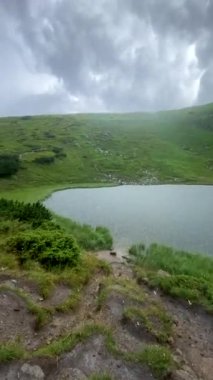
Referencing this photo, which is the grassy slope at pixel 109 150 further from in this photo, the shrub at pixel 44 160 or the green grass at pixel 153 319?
the green grass at pixel 153 319

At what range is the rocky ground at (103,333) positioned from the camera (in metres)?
13.0

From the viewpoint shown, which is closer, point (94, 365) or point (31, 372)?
point (31, 372)

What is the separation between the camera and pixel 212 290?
66.6 ft

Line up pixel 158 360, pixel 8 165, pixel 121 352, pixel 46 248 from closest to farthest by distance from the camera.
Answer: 1. pixel 158 360
2. pixel 121 352
3. pixel 46 248
4. pixel 8 165

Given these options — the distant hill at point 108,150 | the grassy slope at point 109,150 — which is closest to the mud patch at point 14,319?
the grassy slope at point 109,150

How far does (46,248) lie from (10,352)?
1073 cm

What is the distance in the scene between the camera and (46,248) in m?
23.9

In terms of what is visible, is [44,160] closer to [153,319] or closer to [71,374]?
[153,319]

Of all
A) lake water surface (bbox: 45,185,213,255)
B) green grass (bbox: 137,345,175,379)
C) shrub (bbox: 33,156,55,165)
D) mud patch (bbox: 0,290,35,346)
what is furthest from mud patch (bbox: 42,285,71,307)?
shrub (bbox: 33,156,55,165)

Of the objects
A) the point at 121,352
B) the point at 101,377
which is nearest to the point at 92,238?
the point at 121,352

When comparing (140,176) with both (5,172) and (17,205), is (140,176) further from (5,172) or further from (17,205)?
(17,205)

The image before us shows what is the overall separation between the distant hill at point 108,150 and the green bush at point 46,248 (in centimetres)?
6250

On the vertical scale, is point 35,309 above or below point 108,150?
below

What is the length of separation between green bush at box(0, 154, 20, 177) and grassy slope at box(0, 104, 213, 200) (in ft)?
6.39
